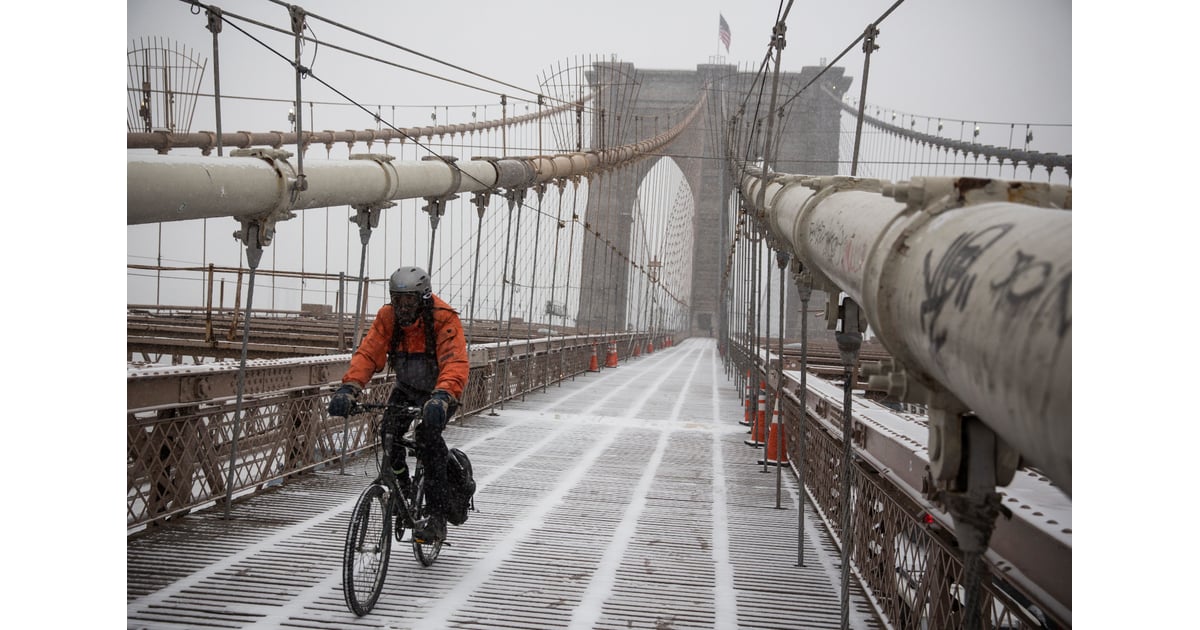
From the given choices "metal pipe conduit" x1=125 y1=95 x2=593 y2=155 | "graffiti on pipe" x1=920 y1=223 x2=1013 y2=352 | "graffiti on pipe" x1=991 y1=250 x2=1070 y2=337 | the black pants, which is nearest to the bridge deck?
the black pants

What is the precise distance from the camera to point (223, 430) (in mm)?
5574

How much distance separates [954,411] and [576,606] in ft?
9.14

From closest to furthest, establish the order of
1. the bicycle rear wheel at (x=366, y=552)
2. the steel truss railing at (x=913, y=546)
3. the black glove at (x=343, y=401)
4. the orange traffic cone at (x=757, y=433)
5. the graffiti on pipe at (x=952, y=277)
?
the graffiti on pipe at (x=952, y=277) < the steel truss railing at (x=913, y=546) < the bicycle rear wheel at (x=366, y=552) < the black glove at (x=343, y=401) < the orange traffic cone at (x=757, y=433)

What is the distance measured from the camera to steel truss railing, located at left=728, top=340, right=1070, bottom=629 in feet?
7.14

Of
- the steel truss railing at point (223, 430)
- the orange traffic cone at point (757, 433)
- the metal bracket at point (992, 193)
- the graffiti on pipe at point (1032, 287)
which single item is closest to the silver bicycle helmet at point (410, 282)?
the steel truss railing at point (223, 430)

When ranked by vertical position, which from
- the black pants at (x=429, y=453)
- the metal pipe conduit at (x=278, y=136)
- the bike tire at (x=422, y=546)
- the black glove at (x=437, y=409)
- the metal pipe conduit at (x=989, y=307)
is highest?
the metal pipe conduit at (x=278, y=136)

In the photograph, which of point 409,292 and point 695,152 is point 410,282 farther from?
point 695,152

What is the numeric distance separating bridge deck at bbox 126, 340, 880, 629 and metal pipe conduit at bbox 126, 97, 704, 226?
1.72m

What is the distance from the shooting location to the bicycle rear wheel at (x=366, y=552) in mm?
3705

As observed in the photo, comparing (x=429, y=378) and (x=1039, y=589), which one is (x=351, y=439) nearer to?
(x=429, y=378)

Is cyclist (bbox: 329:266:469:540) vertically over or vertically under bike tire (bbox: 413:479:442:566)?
over

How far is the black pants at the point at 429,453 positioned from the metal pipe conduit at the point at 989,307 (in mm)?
2799

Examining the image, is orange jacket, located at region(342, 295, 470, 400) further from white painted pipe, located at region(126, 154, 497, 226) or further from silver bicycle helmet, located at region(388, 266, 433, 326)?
white painted pipe, located at region(126, 154, 497, 226)

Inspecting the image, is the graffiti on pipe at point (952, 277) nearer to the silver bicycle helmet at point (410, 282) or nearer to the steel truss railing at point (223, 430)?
the silver bicycle helmet at point (410, 282)
